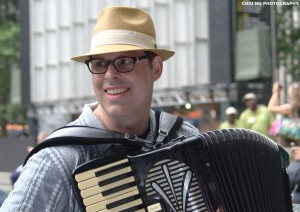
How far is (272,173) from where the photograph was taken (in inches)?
103

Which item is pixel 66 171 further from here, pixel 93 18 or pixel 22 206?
pixel 93 18

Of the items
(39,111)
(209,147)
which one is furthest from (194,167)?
(39,111)

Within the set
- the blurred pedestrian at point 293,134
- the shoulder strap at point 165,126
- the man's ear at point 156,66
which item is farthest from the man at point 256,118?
the man's ear at point 156,66

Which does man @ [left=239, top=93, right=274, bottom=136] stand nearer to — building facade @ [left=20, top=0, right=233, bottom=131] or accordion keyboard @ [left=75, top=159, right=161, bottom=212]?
accordion keyboard @ [left=75, top=159, right=161, bottom=212]

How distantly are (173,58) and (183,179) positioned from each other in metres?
17.4

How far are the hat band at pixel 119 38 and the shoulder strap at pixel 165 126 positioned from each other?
329 millimetres

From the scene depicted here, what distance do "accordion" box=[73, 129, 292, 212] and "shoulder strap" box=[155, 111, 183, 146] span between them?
191 mm

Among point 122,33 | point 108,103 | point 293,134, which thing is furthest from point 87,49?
point 108,103

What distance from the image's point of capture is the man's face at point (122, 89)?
7.89 feet

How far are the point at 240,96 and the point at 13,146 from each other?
7366mm

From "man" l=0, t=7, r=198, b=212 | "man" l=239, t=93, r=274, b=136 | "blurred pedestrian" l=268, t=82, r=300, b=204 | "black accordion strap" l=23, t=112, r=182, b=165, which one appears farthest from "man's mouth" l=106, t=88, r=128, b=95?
"man" l=239, t=93, r=274, b=136

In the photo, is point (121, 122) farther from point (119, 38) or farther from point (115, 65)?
point (119, 38)

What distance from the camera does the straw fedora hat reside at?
2451 mm

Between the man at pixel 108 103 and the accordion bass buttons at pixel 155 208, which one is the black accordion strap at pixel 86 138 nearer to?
the man at pixel 108 103
